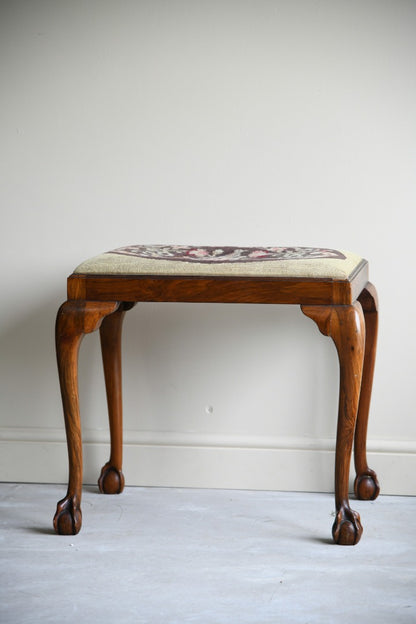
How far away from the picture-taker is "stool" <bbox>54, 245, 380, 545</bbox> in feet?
4.63

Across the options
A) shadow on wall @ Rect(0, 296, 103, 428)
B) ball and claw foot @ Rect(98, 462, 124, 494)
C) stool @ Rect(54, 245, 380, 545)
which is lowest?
ball and claw foot @ Rect(98, 462, 124, 494)

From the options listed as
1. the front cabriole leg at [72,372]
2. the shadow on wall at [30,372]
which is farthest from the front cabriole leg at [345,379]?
the shadow on wall at [30,372]

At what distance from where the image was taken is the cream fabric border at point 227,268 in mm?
1410

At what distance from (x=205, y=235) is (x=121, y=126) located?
321mm

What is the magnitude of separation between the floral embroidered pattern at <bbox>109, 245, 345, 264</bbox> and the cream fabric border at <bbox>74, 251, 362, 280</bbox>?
0.03 m

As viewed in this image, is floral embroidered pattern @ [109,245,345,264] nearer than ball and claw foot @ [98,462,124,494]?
Yes

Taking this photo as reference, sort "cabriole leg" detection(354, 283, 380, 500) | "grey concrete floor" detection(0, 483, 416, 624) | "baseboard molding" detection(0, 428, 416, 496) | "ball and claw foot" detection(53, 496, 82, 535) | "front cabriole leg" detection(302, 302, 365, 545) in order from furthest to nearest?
"baseboard molding" detection(0, 428, 416, 496), "cabriole leg" detection(354, 283, 380, 500), "ball and claw foot" detection(53, 496, 82, 535), "front cabriole leg" detection(302, 302, 365, 545), "grey concrete floor" detection(0, 483, 416, 624)

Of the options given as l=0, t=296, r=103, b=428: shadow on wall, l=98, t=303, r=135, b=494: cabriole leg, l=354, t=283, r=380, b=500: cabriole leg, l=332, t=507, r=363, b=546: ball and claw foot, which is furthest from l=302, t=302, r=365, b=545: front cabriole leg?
l=0, t=296, r=103, b=428: shadow on wall

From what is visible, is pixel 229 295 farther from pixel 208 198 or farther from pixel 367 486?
pixel 367 486

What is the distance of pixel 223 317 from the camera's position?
73.1 inches

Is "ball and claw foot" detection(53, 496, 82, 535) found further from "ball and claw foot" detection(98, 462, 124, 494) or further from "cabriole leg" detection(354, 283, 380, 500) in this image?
"cabriole leg" detection(354, 283, 380, 500)

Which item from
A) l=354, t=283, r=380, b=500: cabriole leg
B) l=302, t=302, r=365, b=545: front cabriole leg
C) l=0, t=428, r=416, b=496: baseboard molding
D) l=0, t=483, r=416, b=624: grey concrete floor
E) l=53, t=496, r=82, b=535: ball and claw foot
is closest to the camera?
l=0, t=483, r=416, b=624: grey concrete floor

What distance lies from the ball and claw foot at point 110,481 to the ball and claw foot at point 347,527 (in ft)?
1.76

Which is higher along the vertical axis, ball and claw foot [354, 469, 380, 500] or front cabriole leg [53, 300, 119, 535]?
front cabriole leg [53, 300, 119, 535]
